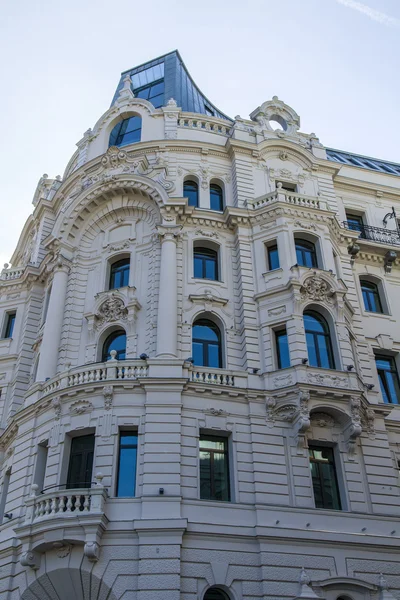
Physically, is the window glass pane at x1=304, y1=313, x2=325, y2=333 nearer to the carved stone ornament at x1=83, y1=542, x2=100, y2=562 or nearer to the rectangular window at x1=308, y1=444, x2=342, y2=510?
the rectangular window at x1=308, y1=444, x2=342, y2=510

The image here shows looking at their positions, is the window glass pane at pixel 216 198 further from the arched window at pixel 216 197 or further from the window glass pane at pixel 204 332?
the window glass pane at pixel 204 332

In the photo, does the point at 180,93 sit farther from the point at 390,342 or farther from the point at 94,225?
the point at 390,342

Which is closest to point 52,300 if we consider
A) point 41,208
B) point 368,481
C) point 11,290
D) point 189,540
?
point 11,290

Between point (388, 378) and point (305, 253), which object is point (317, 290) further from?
point (388, 378)

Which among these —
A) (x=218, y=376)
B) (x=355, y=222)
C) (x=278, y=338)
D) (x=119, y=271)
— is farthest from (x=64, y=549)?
(x=355, y=222)

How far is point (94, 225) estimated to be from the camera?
1238 inches

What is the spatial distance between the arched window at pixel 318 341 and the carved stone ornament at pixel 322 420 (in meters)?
2.19

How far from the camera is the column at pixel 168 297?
2505 cm

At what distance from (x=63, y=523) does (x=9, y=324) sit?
52.6 feet

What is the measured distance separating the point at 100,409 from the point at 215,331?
264 inches

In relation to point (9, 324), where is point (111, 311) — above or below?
below

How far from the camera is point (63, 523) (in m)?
20.4

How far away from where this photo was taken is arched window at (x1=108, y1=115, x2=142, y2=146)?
34688 mm

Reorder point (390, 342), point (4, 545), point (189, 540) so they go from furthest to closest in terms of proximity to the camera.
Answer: point (390, 342)
point (4, 545)
point (189, 540)
